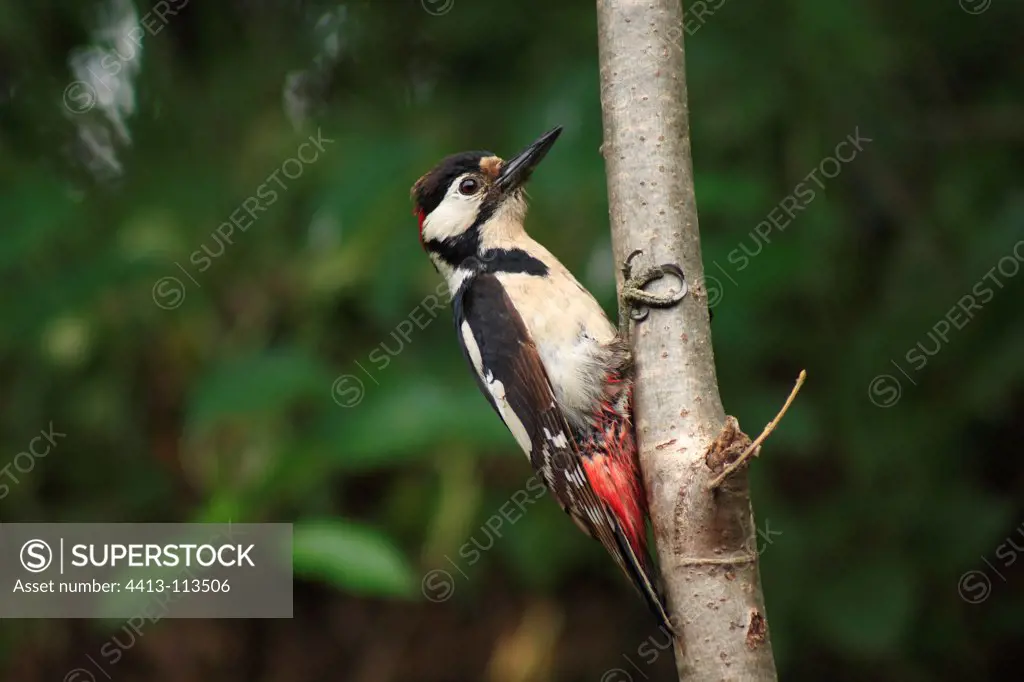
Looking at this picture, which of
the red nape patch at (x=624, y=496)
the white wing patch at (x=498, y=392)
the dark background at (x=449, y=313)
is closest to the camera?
the red nape patch at (x=624, y=496)

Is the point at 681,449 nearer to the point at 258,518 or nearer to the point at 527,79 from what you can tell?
the point at 258,518

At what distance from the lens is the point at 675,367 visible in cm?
203

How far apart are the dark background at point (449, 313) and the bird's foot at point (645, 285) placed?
1.24 m

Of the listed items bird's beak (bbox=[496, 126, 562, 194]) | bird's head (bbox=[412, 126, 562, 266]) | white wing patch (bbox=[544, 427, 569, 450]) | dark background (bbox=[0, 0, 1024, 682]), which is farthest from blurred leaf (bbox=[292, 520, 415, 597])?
bird's beak (bbox=[496, 126, 562, 194])

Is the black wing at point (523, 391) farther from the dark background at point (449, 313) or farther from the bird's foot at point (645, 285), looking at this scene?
the bird's foot at point (645, 285)

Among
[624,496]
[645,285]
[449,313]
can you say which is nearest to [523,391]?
[624,496]

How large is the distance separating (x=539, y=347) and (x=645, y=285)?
86 centimetres

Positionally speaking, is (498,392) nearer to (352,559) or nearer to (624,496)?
(624,496)

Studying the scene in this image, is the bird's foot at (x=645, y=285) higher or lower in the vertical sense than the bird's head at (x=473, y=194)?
lower

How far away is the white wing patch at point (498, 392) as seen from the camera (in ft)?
9.45

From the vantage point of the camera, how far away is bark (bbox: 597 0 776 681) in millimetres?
1890

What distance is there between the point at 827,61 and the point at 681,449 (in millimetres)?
2369

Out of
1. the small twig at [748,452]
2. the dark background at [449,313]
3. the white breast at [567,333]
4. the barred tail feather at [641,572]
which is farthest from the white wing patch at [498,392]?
the small twig at [748,452]

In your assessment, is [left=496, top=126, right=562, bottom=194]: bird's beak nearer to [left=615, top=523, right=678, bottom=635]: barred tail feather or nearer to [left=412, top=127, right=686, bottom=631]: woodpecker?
[left=412, top=127, right=686, bottom=631]: woodpecker
